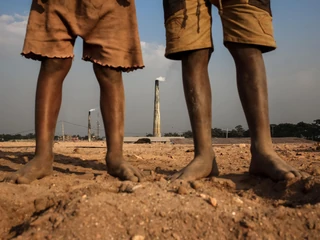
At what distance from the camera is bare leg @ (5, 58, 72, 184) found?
2.64m

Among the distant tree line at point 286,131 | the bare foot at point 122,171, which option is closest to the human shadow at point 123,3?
the bare foot at point 122,171

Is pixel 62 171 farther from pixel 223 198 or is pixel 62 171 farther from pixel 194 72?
pixel 223 198

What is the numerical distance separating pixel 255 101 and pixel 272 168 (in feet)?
1.54

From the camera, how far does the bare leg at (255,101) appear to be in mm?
2478

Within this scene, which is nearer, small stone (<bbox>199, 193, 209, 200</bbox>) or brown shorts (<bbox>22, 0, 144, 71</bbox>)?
small stone (<bbox>199, 193, 209, 200</bbox>)

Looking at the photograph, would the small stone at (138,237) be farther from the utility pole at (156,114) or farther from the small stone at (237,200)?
the utility pole at (156,114)

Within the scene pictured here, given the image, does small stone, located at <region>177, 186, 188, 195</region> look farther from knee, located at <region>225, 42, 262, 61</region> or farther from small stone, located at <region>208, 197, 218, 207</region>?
knee, located at <region>225, 42, 262, 61</region>

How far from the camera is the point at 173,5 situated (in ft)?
8.93

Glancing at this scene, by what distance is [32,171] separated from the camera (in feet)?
8.32

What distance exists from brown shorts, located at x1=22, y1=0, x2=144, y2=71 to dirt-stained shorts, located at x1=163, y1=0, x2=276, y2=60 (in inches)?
13.6

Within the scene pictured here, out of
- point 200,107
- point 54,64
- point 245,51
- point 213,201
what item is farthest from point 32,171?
point 245,51

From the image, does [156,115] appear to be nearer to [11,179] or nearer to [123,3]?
[123,3]

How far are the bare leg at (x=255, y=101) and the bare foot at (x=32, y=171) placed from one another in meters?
1.38

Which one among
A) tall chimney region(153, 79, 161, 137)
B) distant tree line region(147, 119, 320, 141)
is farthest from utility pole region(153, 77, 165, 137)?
distant tree line region(147, 119, 320, 141)
